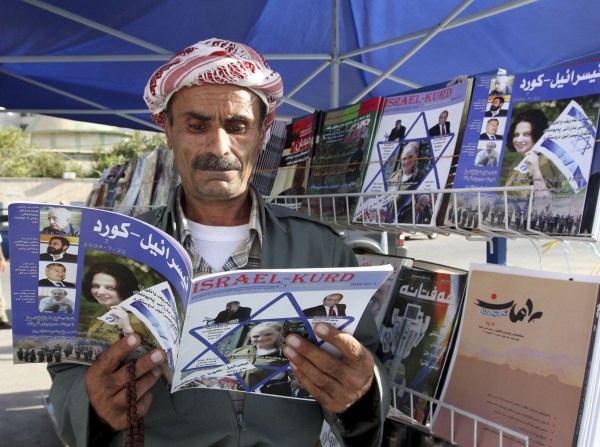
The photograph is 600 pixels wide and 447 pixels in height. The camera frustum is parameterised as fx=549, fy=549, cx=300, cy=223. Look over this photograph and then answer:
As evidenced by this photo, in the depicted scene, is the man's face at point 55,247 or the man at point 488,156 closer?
the man's face at point 55,247

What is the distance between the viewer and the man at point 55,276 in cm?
110

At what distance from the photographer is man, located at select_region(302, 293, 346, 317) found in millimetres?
1086

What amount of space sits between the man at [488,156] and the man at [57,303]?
106cm

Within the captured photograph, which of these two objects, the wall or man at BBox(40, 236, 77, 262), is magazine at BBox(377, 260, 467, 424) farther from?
the wall

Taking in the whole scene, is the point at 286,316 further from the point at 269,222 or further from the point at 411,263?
the point at 411,263

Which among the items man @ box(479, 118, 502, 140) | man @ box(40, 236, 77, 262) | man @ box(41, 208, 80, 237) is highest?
man @ box(479, 118, 502, 140)

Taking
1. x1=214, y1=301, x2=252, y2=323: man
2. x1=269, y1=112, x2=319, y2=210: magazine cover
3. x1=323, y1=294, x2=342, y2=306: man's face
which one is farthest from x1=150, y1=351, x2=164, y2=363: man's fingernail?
x1=269, y1=112, x2=319, y2=210: magazine cover

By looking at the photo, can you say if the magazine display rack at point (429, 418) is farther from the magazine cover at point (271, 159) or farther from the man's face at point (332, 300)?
the magazine cover at point (271, 159)

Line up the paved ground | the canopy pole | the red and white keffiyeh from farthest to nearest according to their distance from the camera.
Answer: the paved ground, the canopy pole, the red and white keffiyeh

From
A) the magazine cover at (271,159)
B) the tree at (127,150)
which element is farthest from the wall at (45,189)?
the magazine cover at (271,159)

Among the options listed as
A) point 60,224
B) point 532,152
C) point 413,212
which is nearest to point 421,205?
point 413,212

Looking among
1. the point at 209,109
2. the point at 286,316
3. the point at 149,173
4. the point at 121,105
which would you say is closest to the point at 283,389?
the point at 286,316

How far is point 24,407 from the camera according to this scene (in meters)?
3.65

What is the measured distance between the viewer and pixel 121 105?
5465 millimetres
